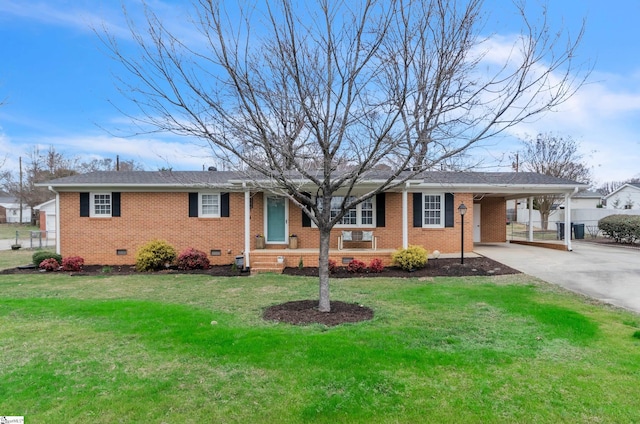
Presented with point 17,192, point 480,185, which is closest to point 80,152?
point 17,192

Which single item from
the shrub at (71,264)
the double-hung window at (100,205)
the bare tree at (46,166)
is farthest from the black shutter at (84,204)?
the bare tree at (46,166)

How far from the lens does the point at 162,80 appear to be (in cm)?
548

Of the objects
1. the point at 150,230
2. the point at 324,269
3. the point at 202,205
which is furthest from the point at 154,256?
the point at 324,269

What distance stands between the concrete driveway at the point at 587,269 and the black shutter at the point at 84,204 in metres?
14.2

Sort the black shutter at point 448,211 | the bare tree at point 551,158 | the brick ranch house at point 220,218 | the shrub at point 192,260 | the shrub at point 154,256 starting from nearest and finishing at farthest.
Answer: the shrub at point 154,256, the shrub at point 192,260, the brick ranch house at point 220,218, the black shutter at point 448,211, the bare tree at point 551,158

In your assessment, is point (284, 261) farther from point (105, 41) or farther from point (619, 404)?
point (619, 404)

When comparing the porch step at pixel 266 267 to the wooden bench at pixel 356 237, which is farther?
the wooden bench at pixel 356 237

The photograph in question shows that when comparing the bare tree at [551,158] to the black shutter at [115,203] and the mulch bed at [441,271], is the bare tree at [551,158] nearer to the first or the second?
the mulch bed at [441,271]

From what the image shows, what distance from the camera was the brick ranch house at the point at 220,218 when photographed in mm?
13078

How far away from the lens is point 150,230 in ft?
43.4

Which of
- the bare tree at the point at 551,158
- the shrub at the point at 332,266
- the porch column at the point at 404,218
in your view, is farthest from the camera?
the bare tree at the point at 551,158

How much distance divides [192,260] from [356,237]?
5478 mm

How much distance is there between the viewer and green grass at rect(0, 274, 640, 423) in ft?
10.3

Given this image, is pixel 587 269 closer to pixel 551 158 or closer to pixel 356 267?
pixel 356 267
